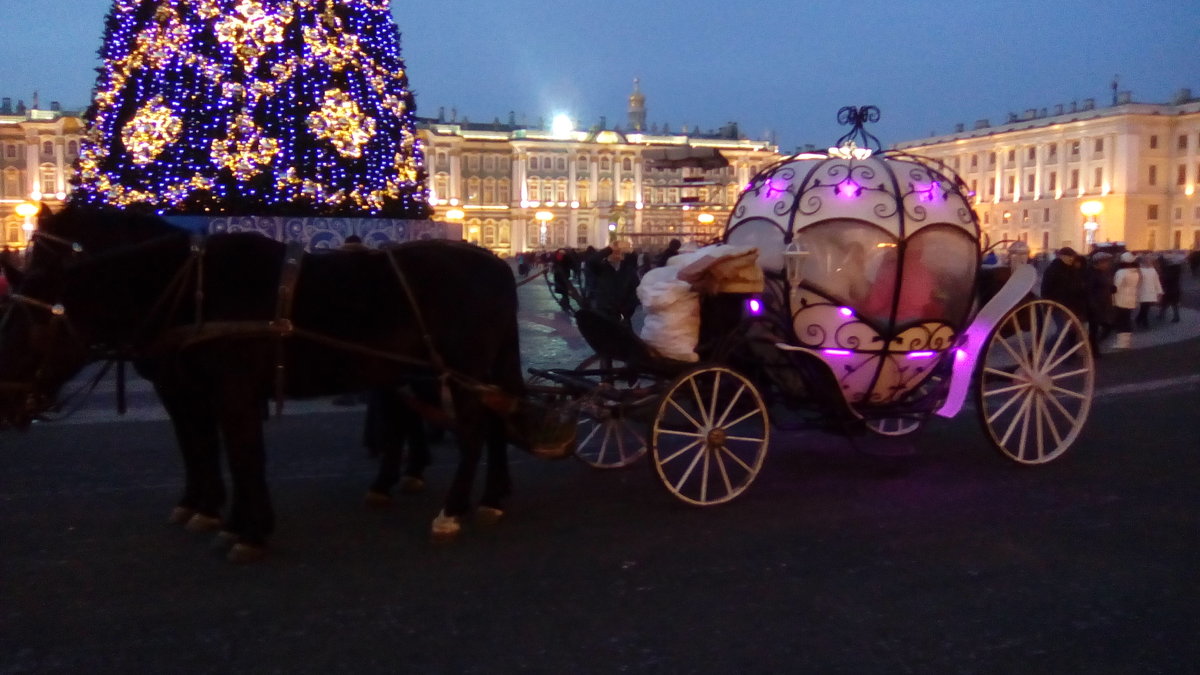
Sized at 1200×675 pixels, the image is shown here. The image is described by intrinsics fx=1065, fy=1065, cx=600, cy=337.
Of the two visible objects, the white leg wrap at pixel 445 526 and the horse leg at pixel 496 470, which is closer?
the white leg wrap at pixel 445 526

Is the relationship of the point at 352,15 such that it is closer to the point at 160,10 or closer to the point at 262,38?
the point at 262,38

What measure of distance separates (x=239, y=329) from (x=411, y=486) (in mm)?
1776

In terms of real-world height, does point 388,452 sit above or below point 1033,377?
below

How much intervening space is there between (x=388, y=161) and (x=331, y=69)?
1.68m

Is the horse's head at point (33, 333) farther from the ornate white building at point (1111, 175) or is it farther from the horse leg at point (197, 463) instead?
the ornate white building at point (1111, 175)

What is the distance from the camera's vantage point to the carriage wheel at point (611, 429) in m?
5.88

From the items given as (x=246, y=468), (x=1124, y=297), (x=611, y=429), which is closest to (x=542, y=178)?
(x=1124, y=297)

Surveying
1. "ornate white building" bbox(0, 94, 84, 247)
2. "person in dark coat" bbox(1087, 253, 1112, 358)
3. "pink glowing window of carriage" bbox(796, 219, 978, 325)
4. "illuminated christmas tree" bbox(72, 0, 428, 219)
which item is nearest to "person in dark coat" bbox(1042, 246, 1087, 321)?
"person in dark coat" bbox(1087, 253, 1112, 358)

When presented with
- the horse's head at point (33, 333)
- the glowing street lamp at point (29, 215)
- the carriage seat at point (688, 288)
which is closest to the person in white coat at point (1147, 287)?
the carriage seat at point (688, 288)

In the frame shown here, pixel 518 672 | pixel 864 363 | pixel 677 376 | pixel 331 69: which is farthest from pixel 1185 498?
pixel 331 69

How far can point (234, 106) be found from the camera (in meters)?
15.2

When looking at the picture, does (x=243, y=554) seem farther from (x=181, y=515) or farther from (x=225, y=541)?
(x=181, y=515)

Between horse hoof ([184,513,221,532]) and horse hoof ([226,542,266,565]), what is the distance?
51 cm

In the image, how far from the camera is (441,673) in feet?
11.6
